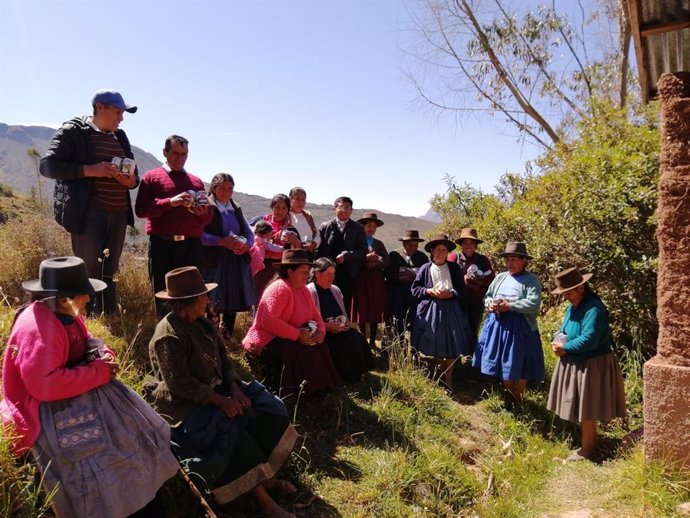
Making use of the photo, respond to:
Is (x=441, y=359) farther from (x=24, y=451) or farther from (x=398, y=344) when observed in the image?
(x=24, y=451)

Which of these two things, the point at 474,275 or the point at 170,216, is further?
the point at 474,275

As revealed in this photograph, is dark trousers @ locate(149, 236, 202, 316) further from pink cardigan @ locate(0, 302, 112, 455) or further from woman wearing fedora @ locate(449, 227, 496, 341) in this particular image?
woman wearing fedora @ locate(449, 227, 496, 341)

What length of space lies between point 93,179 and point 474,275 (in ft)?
15.1

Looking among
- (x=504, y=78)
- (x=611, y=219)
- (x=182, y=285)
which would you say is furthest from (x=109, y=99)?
(x=504, y=78)

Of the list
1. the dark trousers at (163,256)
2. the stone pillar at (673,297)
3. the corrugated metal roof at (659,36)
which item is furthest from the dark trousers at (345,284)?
the corrugated metal roof at (659,36)

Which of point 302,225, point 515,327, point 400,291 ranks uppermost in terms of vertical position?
point 302,225

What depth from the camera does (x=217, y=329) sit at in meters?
4.03

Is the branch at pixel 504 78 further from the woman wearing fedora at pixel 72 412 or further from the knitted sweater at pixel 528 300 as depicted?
the woman wearing fedora at pixel 72 412

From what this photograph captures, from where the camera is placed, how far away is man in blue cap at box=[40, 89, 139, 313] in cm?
444

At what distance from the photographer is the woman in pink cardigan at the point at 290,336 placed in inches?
184

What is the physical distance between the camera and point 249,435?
11.8ft

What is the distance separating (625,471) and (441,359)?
2661mm

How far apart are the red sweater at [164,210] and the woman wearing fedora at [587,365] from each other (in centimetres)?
363

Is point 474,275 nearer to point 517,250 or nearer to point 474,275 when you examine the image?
point 474,275
